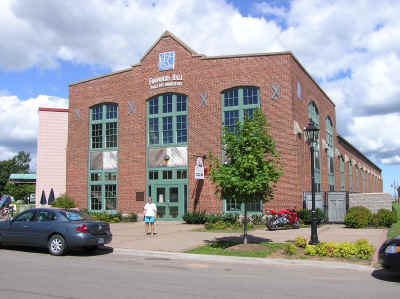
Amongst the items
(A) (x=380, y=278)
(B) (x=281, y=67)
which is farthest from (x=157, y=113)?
(A) (x=380, y=278)

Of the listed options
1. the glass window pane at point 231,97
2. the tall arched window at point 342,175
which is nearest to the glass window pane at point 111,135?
the glass window pane at point 231,97

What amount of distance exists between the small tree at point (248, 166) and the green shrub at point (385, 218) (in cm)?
946

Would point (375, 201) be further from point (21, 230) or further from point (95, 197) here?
point (95, 197)

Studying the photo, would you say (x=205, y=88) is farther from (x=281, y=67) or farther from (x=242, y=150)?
(x=242, y=150)

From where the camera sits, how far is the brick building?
23.5 metres

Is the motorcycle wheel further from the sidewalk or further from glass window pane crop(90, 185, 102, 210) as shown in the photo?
glass window pane crop(90, 185, 102, 210)

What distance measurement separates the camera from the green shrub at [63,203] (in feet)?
92.7

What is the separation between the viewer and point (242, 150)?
13.4m

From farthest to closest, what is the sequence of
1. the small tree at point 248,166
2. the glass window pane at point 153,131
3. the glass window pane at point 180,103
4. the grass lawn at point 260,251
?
1. the glass window pane at point 153,131
2. the glass window pane at point 180,103
3. the small tree at point 248,166
4. the grass lawn at point 260,251

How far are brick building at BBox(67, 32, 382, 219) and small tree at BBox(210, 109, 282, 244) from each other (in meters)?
9.67

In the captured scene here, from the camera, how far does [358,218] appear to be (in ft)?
65.2

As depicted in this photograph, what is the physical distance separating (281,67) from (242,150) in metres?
11.7

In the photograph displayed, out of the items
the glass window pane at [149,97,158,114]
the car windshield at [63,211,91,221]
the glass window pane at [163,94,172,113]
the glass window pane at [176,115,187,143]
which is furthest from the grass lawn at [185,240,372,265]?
the glass window pane at [149,97,158,114]

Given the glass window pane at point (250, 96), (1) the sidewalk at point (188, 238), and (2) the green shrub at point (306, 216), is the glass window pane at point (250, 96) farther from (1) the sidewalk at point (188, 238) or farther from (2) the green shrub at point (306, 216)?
(1) the sidewalk at point (188, 238)
